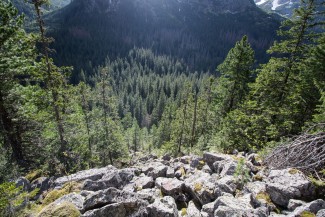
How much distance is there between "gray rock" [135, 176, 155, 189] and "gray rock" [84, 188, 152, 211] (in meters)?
2.11

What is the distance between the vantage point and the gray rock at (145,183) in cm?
788

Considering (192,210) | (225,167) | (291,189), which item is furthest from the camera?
(225,167)

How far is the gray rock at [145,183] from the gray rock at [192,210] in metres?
2.02

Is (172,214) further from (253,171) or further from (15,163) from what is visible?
(15,163)

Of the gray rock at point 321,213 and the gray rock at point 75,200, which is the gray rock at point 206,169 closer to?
the gray rock at point 321,213

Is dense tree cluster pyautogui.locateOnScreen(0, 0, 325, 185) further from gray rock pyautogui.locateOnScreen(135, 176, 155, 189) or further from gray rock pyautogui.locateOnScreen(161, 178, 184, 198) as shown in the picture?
gray rock pyautogui.locateOnScreen(135, 176, 155, 189)

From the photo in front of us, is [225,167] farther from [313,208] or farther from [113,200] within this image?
[113,200]

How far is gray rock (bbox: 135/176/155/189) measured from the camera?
7.88 metres

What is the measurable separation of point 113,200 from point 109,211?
0.34 m

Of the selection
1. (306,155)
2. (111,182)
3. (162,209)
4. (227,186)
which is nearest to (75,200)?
(111,182)

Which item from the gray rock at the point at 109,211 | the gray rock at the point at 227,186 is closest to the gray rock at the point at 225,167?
the gray rock at the point at 227,186

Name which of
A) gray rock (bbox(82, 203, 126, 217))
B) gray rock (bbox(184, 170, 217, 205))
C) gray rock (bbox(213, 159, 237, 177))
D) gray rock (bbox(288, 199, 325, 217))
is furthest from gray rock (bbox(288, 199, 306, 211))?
gray rock (bbox(82, 203, 126, 217))

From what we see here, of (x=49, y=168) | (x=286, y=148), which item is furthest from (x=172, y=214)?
(x=49, y=168)

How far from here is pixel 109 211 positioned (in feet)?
17.2
